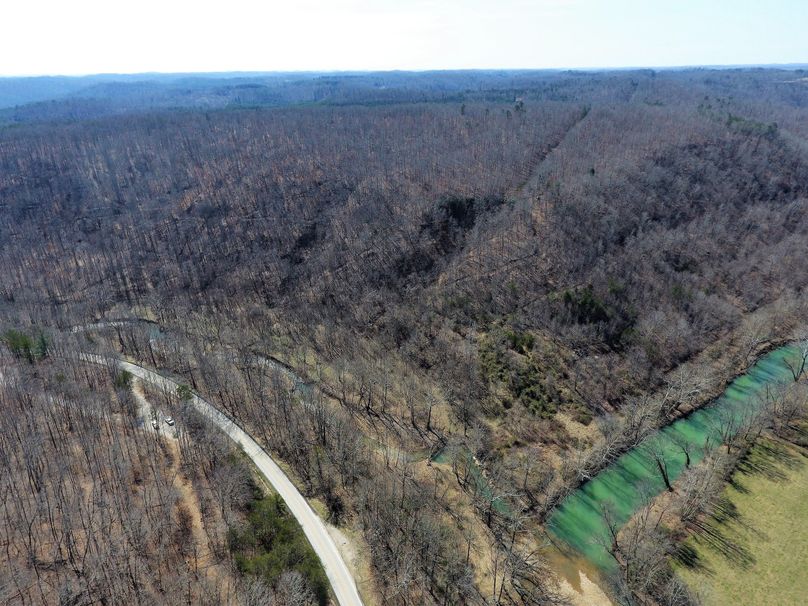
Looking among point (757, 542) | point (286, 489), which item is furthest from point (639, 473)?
point (286, 489)

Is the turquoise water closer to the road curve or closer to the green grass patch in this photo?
the green grass patch

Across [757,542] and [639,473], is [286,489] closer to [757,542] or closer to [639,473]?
[639,473]

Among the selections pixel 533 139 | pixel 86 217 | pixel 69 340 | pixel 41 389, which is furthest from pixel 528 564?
pixel 86 217

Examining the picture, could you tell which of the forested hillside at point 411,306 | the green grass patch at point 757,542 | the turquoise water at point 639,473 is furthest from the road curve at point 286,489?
the green grass patch at point 757,542

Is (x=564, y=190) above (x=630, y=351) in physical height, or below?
above

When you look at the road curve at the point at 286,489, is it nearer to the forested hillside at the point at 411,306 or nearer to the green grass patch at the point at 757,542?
the forested hillside at the point at 411,306

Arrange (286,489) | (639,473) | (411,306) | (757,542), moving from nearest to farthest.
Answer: (757,542), (286,489), (639,473), (411,306)

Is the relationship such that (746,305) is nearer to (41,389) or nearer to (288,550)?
(288,550)
